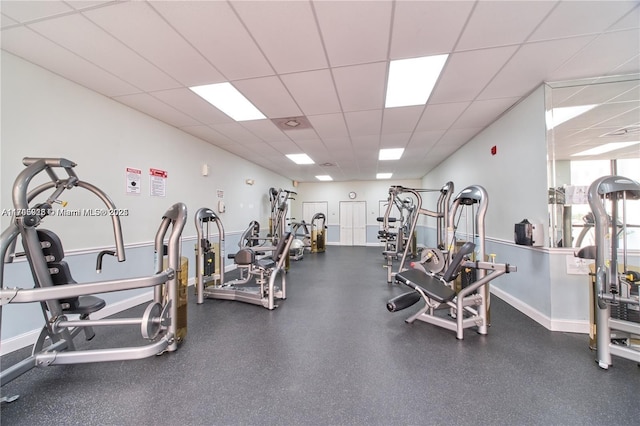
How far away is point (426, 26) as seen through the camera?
1751 mm

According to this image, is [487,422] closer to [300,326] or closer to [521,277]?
[300,326]

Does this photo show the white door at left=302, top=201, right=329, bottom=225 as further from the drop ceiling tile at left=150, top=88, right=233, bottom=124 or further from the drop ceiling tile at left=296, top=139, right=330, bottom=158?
the drop ceiling tile at left=150, top=88, right=233, bottom=124

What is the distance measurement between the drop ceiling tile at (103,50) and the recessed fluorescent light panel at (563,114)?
4.03m

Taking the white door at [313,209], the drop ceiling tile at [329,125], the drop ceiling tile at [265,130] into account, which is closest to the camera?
the drop ceiling tile at [329,125]

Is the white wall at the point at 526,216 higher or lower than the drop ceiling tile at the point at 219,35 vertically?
lower

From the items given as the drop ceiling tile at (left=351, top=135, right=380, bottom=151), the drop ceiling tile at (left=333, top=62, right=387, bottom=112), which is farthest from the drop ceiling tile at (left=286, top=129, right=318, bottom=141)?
the drop ceiling tile at (left=333, top=62, right=387, bottom=112)

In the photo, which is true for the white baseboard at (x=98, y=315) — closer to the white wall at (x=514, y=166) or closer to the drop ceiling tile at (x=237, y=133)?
the drop ceiling tile at (x=237, y=133)

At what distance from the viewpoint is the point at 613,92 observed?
254cm

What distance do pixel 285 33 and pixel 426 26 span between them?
1.06 meters

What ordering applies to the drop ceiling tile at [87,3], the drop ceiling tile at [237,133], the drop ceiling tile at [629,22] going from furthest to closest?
the drop ceiling tile at [237,133]
the drop ceiling tile at [629,22]
the drop ceiling tile at [87,3]

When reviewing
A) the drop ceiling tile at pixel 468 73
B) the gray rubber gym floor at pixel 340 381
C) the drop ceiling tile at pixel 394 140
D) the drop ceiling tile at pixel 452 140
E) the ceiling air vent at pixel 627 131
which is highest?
the drop ceiling tile at pixel 468 73

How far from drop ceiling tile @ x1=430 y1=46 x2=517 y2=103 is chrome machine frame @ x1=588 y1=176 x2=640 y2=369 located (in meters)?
1.32

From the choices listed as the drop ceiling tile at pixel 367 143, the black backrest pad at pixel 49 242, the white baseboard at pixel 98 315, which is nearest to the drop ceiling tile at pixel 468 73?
the drop ceiling tile at pixel 367 143

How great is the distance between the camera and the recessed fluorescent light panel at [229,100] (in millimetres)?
2639
